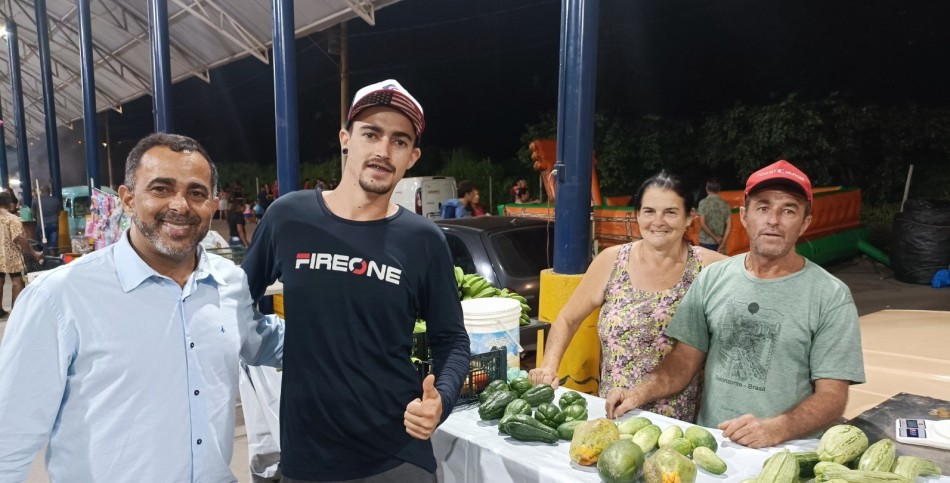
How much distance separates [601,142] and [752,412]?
61.5 feet

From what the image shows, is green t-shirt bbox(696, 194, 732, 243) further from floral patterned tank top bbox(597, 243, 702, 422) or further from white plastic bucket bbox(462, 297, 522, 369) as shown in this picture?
white plastic bucket bbox(462, 297, 522, 369)

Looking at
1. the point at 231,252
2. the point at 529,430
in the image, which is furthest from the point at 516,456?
the point at 231,252

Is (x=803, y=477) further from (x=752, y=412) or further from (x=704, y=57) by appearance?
(x=704, y=57)

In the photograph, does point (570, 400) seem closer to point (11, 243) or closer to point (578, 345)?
point (578, 345)

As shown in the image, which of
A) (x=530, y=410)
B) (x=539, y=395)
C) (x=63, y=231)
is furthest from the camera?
(x=63, y=231)

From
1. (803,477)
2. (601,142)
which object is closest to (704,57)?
(601,142)

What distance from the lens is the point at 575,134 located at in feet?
17.7

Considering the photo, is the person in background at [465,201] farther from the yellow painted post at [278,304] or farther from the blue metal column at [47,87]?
the blue metal column at [47,87]

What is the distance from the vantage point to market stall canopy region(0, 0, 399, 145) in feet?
52.8

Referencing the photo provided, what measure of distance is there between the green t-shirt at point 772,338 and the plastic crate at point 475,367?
0.97m

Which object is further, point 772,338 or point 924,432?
point 772,338

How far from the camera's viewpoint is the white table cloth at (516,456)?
2.21m

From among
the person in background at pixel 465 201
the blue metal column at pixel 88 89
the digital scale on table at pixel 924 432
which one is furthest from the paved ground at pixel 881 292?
the digital scale on table at pixel 924 432

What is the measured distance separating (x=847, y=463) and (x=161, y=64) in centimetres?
1320
